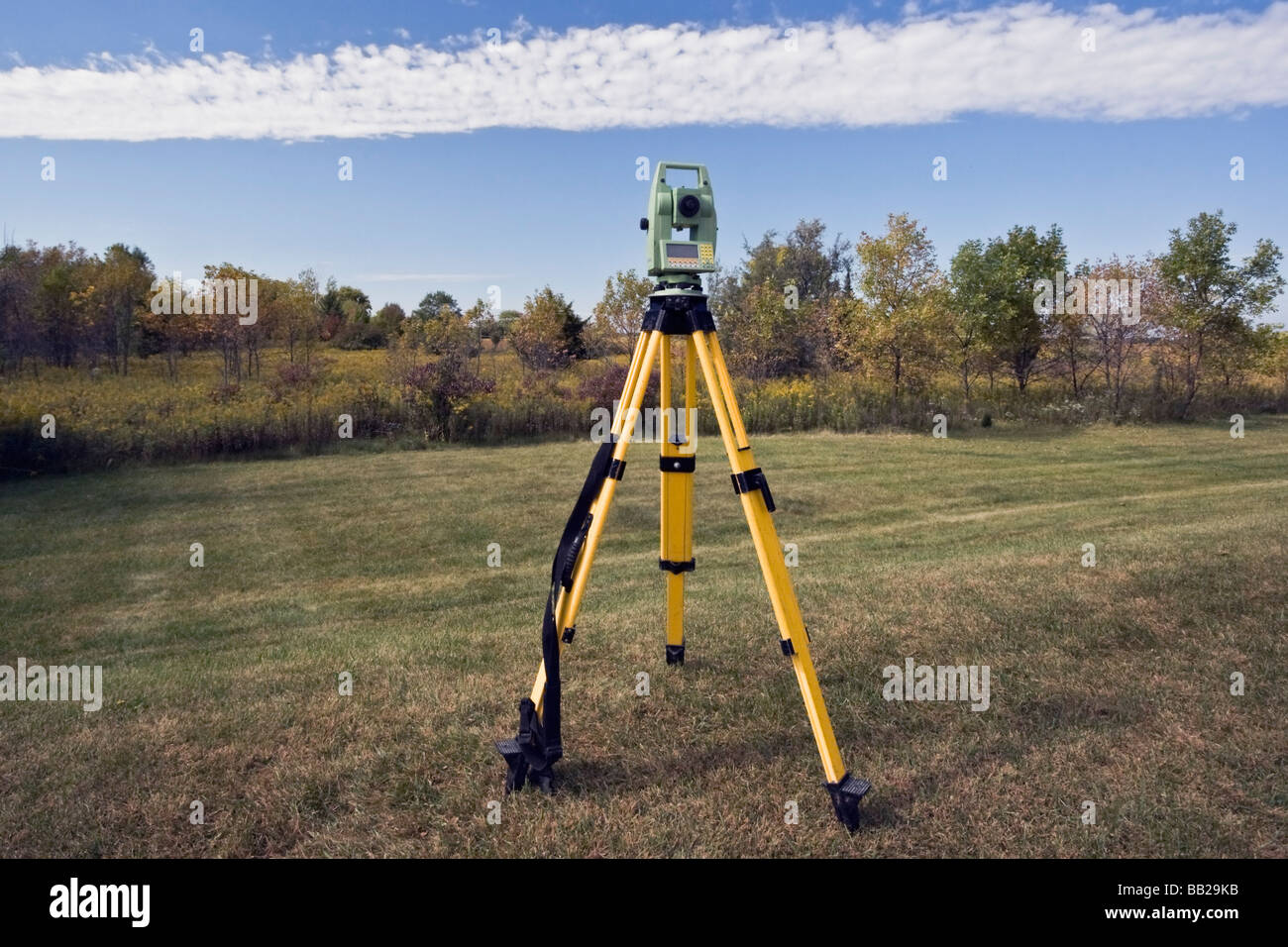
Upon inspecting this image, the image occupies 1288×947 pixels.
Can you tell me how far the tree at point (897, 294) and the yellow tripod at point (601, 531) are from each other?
72.1 feet

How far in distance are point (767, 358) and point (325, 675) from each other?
2571 centimetres

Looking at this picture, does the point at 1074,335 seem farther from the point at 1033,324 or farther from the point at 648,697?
the point at 648,697

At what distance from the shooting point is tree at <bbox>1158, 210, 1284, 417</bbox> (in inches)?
995

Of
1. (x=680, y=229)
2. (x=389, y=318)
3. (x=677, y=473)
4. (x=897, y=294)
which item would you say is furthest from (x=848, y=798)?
(x=389, y=318)

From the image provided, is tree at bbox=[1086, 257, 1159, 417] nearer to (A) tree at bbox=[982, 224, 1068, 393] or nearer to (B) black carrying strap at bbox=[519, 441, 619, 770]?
(A) tree at bbox=[982, 224, 1068, 393]

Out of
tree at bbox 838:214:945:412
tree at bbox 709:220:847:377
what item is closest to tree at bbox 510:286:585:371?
tree at bbox 709:220:847:377

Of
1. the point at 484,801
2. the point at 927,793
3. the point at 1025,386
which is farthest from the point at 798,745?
the point at 1025,386

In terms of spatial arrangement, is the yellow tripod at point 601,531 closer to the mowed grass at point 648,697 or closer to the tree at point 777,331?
the mowed grass at point 648,697

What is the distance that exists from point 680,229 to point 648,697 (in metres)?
2.52

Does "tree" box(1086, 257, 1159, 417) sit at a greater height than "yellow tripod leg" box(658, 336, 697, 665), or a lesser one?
greater

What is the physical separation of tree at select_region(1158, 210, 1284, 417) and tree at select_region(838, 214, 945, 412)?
7418 mm

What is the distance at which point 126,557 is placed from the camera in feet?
32.7

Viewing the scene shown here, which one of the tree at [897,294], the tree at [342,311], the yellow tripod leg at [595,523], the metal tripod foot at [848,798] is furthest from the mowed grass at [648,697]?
the tree at [342,311]

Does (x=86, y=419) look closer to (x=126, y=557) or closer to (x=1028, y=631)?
(x=126, y=557)
